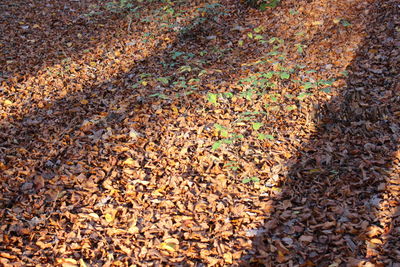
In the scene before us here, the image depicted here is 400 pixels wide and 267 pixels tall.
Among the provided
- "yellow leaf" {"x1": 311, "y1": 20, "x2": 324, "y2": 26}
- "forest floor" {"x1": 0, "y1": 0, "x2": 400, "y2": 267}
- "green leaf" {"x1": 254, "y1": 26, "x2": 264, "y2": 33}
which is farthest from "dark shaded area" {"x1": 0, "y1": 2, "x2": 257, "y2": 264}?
"yellow leaf" {"x1": 311, "y1": 20, "x2": 324, "y2": 26}

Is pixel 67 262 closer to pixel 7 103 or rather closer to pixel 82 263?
pixel 82 263

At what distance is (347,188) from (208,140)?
186 cm

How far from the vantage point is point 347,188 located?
153 inches

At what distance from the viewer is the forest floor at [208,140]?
11.5 ft

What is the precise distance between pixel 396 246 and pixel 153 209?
2.48 meters

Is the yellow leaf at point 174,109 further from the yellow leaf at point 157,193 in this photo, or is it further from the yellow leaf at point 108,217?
the yellow leaf at point 108,217

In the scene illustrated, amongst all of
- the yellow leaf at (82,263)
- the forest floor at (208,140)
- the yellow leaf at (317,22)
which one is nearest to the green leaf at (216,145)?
the forest floor at (208,140)

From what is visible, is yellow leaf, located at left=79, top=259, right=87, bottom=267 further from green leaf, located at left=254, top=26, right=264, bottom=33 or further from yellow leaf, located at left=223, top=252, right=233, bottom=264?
green leaf, located at left=254, top=26, right=264, bottom=33

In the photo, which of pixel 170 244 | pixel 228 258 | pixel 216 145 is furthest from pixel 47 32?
pixel 228 258

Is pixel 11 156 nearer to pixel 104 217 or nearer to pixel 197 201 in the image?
pixel 104 217

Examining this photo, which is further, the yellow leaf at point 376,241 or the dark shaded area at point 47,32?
the dark shaded area at point 47,32

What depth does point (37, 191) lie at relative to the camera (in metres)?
4.11

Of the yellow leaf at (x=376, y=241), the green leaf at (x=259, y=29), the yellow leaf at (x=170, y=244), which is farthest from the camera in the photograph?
the green leaf at (x=259, y=29)

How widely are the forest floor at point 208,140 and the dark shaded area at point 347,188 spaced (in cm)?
2
